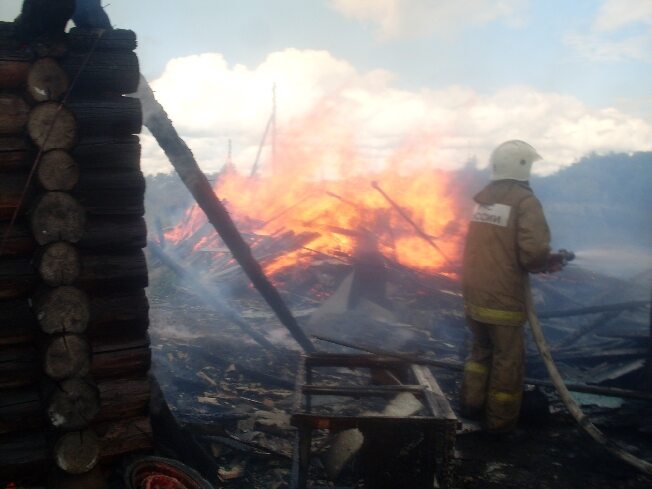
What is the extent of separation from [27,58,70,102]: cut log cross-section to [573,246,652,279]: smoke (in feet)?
53.8

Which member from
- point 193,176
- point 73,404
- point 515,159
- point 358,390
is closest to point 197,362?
point 193,176

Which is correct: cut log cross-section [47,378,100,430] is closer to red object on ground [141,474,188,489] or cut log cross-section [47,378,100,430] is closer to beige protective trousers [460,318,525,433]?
red object on ground [141,474,188,489]

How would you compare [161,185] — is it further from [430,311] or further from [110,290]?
[110,290]

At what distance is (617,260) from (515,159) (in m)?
18.5

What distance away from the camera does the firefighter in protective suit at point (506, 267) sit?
478cm

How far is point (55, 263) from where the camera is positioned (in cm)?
309

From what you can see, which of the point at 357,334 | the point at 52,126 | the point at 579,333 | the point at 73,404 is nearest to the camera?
the point at 52,126

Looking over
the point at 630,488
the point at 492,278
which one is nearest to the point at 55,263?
the point at 492,278

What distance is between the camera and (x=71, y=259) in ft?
10.3

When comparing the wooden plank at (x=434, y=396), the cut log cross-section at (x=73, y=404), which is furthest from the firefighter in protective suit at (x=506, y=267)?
the cut log cross-section at (x=73, y=404)

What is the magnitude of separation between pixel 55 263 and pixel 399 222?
11787 mm

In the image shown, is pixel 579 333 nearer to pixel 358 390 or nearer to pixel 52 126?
pixel 358 390

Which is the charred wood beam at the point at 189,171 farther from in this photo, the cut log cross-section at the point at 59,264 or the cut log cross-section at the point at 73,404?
the cut log cross-section at the point at 73,404

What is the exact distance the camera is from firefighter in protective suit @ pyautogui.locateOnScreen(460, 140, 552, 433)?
4.78m
